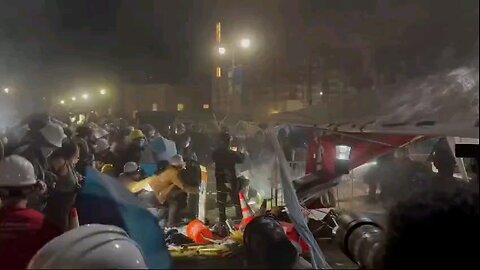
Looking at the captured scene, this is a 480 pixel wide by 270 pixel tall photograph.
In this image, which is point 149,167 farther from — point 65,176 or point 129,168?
point 65,176

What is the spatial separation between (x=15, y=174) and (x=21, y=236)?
3.05 ft

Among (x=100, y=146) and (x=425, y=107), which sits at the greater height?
(x=425, y=107)

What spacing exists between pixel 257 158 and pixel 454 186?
993cm

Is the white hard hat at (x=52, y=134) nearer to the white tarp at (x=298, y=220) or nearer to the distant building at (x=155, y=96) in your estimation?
the white tarp at (x=298, y=220)

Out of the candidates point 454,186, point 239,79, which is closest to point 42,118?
point 239,79

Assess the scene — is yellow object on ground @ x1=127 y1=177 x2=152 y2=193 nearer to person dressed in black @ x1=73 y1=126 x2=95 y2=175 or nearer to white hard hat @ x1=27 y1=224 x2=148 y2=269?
white hard hat @ x1=27 y1=224 x2=148 y2=269

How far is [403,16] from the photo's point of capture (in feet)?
10.9

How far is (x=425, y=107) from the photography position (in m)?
2.74

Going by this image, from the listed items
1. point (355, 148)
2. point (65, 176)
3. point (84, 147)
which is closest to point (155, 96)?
point (84, 147)

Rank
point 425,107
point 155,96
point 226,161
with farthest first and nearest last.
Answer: point 155,96, point 226,161, point 425,107

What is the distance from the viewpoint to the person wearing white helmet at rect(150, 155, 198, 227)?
825 cm

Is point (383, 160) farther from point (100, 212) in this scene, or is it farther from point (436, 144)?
point (100, 212)

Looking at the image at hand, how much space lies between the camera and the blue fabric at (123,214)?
2.26 meters

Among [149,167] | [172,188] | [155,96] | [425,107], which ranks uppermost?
[155,96]
